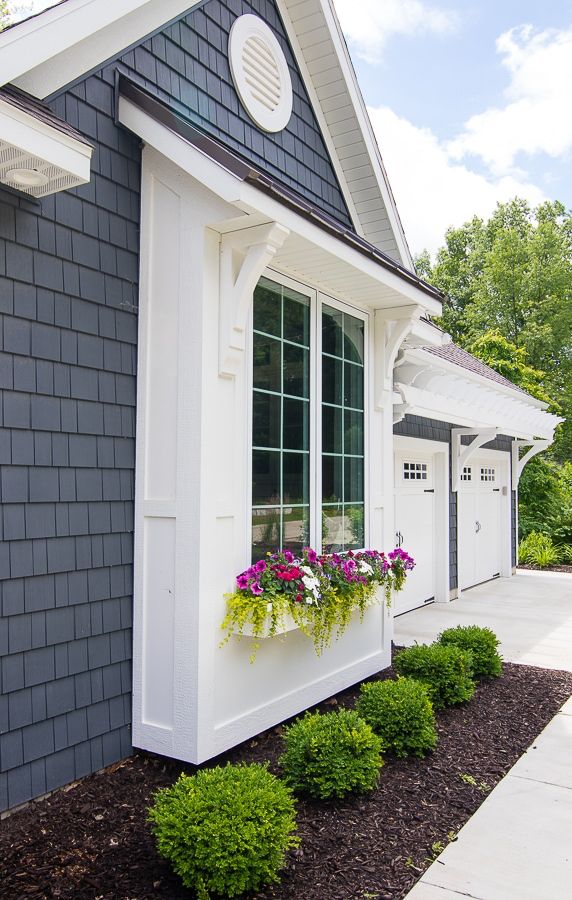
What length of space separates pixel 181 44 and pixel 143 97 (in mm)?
745

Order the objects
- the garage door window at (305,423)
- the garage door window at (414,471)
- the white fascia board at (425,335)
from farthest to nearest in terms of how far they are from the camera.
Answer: the garage door window at (414,471) → the white fascia board at (425,335) → the garage door window at (305,423)

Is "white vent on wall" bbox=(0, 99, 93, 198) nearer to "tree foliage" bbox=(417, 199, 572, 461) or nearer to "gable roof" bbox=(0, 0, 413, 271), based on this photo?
"gable roof" bbox=(0, 0, 413, 271)

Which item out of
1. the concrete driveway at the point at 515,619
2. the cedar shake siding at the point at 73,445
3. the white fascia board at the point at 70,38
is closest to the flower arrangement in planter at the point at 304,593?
the cedar shake siding at the point at 73,445

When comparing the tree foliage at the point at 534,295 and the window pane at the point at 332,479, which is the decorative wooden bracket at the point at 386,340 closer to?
the window pane at the point at 332,479

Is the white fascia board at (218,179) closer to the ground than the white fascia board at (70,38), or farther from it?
closer to the ground

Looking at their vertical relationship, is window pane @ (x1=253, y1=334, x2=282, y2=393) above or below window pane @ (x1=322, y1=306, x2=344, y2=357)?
below

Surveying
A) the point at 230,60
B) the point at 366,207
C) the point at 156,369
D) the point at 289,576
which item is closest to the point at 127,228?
the point at 156,369

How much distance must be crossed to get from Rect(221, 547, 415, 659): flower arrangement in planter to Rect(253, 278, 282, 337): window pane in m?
1.39

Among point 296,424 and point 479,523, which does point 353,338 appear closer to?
point 296,424

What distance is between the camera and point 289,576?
3.85 metres

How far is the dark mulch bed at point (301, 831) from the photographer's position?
8.46 feet

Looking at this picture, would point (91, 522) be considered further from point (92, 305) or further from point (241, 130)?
point (241, 130)

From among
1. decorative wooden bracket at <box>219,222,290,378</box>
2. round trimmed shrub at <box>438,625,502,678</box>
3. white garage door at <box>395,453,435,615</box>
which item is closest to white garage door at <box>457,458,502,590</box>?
white garage door at <box>395,453,435,615</box>

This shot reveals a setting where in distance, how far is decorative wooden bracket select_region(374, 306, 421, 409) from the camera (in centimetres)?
529
